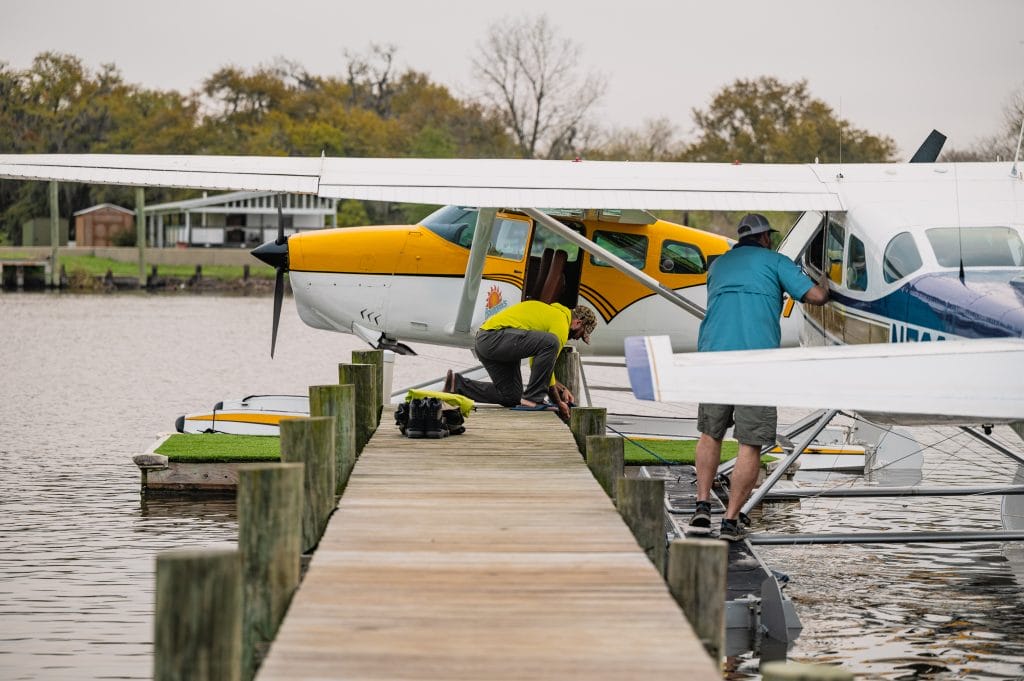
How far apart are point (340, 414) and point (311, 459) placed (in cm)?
143

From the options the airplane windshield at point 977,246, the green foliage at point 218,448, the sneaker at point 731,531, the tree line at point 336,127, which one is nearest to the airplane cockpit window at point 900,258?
the airplane windshield at point 977,246

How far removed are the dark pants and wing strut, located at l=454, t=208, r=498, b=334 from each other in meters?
1.76

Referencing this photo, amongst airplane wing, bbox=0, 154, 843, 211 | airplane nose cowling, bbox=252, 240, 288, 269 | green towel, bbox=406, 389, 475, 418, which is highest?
airplane wing, bbox=0, 154, 843, 211

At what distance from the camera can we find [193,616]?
4590 millimetres

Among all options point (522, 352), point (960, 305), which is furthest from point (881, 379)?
point (522, 352)

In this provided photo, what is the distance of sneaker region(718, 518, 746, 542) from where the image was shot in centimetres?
891

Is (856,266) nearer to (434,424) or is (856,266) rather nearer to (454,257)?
(434,424)

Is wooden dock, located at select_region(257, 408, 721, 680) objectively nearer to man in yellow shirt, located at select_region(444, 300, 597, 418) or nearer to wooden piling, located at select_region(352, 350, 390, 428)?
man in yellow shirt, located at select_region(444, 300, 597, 418)

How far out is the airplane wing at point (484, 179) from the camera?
10727mm

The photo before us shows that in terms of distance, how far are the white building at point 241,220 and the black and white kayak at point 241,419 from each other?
64034mm

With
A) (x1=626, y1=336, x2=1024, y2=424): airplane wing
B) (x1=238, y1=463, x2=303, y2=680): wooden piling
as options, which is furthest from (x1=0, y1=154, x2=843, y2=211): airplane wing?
(x1=238, y1=463, x2=303, y2=680): wooden piling

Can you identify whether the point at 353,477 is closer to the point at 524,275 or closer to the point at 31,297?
the point at 524,275

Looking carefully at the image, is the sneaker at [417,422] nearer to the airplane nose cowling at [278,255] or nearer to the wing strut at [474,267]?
the wing strut at [474,267]

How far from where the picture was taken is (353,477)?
27.5 ft
